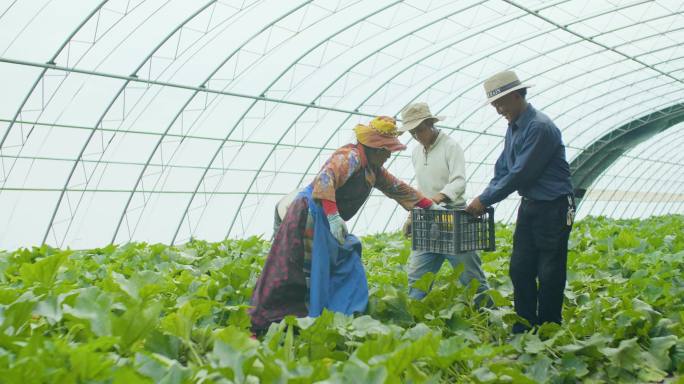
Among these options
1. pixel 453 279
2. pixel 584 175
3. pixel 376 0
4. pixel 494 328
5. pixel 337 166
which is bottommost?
pixel 494 328

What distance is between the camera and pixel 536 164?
430 cm

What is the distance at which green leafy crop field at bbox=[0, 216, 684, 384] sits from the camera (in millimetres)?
2072

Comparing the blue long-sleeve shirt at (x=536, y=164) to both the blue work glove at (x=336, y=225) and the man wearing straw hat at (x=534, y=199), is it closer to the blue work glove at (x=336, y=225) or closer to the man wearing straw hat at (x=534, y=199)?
the man wearing straw hat at (x=534, y=199)

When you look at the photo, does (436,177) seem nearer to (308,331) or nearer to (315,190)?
Answer: (315,190)

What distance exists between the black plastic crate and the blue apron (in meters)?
0.71

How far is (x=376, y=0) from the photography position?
16781 mm

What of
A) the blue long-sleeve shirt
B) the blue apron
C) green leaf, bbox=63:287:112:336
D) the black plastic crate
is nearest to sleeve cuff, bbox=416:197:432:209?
the black plastic crate

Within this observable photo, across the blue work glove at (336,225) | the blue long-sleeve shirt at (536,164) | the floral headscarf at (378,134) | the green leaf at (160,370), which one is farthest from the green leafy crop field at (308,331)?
the floral headscarf at (378,134)

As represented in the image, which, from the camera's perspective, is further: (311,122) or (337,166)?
(311,122)

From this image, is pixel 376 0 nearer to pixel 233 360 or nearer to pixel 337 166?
pixel 337 166

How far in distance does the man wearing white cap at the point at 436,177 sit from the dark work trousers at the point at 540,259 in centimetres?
56

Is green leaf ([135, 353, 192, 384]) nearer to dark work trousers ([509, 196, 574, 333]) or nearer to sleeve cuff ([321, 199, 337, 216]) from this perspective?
sleeve cuff ([321, 199, 337, 216])

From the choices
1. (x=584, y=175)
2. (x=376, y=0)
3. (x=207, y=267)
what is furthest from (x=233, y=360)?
(x=584, y=175)

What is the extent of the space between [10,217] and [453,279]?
14617mm
